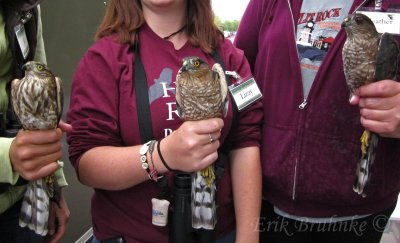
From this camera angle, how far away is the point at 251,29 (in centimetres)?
136

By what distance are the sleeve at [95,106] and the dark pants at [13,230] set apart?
1.01ft

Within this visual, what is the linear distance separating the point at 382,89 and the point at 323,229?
0.61 metres

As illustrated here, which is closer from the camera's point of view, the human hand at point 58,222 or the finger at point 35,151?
the finger at point 35,151

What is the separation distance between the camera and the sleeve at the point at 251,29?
1318 millimetres

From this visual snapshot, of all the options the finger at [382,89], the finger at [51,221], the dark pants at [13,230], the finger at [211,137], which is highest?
the finger at [382,89]

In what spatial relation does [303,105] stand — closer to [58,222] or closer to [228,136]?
[228,136]

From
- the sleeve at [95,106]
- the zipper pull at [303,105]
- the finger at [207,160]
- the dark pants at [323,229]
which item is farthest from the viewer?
the dark pants at [323,229]

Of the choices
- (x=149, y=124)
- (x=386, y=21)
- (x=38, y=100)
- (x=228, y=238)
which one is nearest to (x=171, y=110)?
(x=149, y=124)

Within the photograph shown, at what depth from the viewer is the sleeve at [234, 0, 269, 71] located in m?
1.32

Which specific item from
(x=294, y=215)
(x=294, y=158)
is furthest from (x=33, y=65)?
(x=294, y=215)

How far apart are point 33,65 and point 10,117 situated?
26 cm

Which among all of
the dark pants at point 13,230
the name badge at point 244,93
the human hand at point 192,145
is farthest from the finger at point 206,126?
the dark pants at point 13,230

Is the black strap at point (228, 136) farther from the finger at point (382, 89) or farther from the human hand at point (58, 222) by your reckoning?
the human hand at point (58, 222)

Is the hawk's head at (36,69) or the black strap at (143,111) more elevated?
the hawk's head at (36,69)
